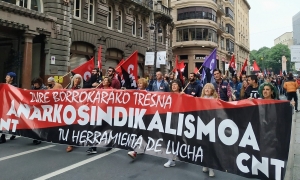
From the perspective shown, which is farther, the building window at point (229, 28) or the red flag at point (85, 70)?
the building window at point (229, 28)

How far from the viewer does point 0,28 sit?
49.9 feet

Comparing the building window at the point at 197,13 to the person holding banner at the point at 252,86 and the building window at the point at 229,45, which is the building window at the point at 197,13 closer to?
the building window at the point at 229,45

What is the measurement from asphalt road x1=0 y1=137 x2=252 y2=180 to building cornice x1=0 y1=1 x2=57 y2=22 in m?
10.9

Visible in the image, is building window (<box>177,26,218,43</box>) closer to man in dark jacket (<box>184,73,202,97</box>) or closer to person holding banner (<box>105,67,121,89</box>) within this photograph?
person holding banner (<box>105,67,121,89</box>)

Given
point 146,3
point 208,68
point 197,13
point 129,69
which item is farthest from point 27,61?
point 197,13

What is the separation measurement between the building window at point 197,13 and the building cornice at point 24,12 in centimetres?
2872

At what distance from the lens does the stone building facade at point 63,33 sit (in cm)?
1614

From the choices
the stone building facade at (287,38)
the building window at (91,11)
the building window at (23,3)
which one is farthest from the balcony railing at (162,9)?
the stone building facade at (287,38)

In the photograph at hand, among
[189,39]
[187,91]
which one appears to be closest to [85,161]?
[187,91]

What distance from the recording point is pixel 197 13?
4188 centimetres

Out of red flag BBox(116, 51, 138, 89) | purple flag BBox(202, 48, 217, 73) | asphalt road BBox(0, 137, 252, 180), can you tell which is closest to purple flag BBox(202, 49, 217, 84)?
purple flag BBox(202, 48, 217, 73)

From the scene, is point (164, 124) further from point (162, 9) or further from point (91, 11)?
point (162, 9)

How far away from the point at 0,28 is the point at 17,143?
10625 mm

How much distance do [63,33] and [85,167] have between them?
48.7 feet
